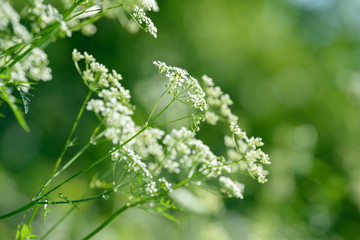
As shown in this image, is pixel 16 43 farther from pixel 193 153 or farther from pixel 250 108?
pixel 250 108

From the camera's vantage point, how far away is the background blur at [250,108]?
3.62 meters

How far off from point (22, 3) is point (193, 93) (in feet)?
13.9

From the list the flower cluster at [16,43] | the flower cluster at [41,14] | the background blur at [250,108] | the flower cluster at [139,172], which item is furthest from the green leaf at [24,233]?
the background blur at [250,108]

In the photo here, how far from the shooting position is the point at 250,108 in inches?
259

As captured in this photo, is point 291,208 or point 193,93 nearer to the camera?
point 193,93

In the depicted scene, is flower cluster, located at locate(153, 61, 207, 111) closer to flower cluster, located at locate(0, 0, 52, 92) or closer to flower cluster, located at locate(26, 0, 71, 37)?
flower cluster, located at locate(26, 0, 71, 37)

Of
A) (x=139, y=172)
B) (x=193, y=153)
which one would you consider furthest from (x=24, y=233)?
(x=193, y=153)

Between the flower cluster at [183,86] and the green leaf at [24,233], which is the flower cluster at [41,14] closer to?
the flower cluster at [183,86]

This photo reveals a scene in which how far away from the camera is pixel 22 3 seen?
184 inches

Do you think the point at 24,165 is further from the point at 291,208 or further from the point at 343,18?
the point at 343,18

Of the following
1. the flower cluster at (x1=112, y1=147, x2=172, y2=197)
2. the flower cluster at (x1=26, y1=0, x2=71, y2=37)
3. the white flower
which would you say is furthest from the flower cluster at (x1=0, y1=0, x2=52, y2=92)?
the white flower

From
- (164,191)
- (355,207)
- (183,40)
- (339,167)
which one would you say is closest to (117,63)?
(183,40)

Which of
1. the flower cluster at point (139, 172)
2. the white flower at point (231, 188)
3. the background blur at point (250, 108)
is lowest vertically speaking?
the white flower at point (231, 188)

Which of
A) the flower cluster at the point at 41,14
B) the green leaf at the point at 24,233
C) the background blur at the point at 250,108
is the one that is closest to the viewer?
the green leaf at the point at 24,233
